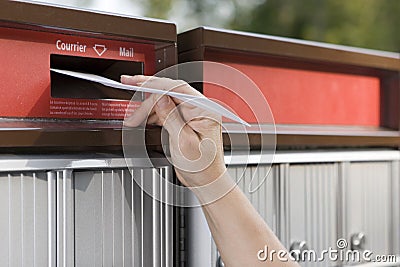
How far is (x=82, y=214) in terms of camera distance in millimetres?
1101

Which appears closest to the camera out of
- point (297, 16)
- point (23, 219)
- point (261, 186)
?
point (23, 219)

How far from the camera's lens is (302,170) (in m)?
1.48

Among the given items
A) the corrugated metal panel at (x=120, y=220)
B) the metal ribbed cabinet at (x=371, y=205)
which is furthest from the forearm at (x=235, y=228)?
the metal ribbed cabinet at (x=371, y=205)

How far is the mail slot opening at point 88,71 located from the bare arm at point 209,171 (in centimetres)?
7

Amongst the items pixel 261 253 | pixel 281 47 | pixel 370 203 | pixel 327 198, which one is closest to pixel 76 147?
pixel 261 253

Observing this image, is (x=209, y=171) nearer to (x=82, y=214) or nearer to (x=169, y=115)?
(x=169, y=115)

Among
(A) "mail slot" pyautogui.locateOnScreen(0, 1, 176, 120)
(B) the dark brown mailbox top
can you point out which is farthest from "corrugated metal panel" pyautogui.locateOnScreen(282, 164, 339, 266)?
(A) "mail slot" pyautogui.locateOnScreen(0, 1, 176, 120)

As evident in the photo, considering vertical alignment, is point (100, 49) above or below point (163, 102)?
above

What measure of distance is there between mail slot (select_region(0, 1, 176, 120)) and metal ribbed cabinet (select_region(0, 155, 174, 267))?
0.10 metres

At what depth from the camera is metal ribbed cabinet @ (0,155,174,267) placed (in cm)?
103

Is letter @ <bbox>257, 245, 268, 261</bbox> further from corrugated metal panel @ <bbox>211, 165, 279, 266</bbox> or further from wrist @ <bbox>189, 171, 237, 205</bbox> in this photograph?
corrugated metal panel @ <bbox>211, 165, 279, 266</bbox>

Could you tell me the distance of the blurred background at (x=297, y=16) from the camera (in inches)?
223

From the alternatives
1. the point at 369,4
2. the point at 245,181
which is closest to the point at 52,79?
the point at 245,181

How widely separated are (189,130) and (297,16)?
5.55 metres
